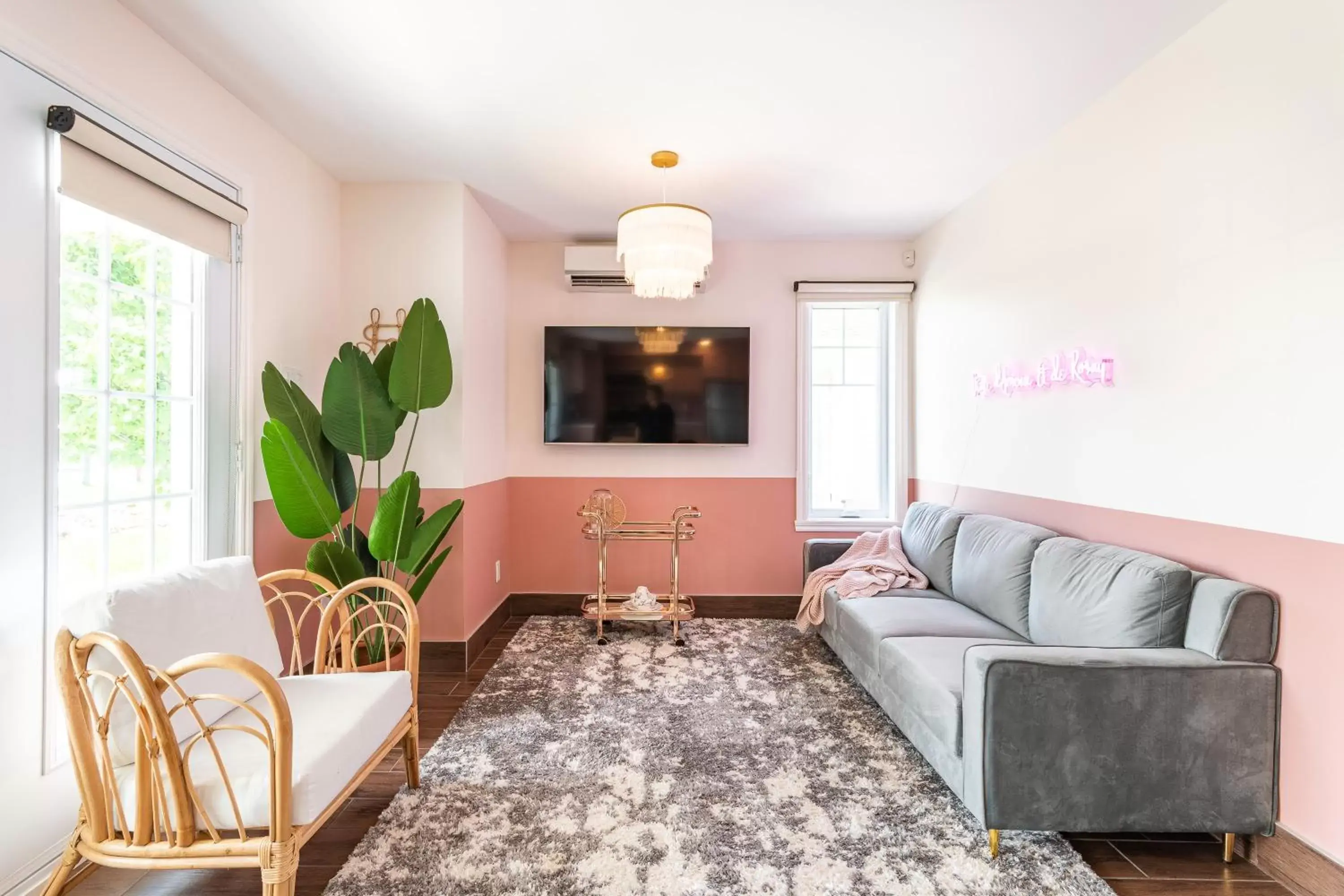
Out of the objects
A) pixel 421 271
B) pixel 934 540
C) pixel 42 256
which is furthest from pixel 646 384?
pixel 42 256

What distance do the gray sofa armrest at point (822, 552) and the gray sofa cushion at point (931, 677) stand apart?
1.16 m

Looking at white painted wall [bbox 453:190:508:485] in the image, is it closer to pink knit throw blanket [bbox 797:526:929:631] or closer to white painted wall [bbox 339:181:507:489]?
white painted wall [bbox 339:181:507:489]

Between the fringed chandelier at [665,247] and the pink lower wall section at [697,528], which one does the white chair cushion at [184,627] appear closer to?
the fringed chandelier at [665,247]

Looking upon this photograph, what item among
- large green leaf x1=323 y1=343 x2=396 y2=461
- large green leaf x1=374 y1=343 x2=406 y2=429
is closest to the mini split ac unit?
large green leaf x1=374 y1=343 x2=406 y2=429

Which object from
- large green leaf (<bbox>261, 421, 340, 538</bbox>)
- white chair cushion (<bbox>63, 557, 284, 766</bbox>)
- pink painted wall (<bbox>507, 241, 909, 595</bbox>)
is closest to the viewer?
white chair cushion (<bbox>63, 557, 284, 766</bbox>)

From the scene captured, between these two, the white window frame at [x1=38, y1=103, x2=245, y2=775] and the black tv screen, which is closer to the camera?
the white window frame at [x1=38, y1=103, x2=245, y2=775]

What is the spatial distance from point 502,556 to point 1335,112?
4279mm

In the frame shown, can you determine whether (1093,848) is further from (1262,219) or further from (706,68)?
(706,68)

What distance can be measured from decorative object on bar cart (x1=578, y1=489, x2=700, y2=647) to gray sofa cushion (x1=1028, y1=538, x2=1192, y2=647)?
1.90 m

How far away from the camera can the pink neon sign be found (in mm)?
2553

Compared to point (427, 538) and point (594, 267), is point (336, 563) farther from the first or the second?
point (594, 267)

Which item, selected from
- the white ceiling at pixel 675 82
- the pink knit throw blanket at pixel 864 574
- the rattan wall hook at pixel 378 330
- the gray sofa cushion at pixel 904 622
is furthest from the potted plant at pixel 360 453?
the pink knit throw blanket at pixel 864 574

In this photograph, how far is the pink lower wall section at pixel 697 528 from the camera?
14.6 feet

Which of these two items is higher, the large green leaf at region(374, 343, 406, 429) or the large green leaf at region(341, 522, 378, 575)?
the large green leaf at region(374, 343, 406, 429)
